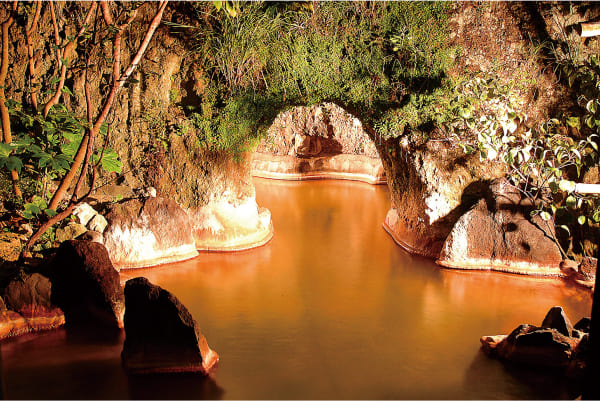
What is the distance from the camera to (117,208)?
5.43 meters

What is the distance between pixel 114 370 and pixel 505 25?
526cm

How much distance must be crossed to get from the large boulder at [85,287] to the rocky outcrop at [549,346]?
3.22 m

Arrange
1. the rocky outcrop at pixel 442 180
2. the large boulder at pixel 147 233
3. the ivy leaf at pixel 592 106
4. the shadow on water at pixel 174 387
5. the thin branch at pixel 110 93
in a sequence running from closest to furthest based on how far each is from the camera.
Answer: the shadow on water at pixel 174 387 → the thin branch at pixel 110 93 → the ivy leaf at pixel 592 106 → the large boulder at pixel 147 233 → the rocky outcrop at pixel 442 180

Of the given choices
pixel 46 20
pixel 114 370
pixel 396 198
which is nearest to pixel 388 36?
pixel 396 198

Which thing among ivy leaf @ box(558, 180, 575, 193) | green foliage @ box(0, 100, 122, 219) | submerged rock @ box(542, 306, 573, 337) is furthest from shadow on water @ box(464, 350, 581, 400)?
green foliage @ box(0, 100, 122, 219)

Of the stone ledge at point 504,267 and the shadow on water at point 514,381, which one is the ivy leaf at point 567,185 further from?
the shadow on water at point 514,381

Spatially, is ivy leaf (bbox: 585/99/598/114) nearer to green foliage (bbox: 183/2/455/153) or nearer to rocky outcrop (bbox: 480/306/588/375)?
green foliage (bbox: 183/2/455/153)

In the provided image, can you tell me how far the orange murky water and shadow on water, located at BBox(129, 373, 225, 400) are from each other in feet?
0.03

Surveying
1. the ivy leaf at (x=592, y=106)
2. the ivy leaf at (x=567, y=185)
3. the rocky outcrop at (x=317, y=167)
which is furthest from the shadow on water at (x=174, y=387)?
the rocky outcrop at (x=317, y=167)

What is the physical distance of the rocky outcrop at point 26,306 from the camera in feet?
13.3

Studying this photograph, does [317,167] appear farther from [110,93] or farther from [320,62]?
[110,93]

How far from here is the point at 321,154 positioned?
402 inches

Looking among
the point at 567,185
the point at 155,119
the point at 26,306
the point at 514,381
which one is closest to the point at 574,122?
the point at 567,185

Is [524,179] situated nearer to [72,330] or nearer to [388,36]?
[388,36]
